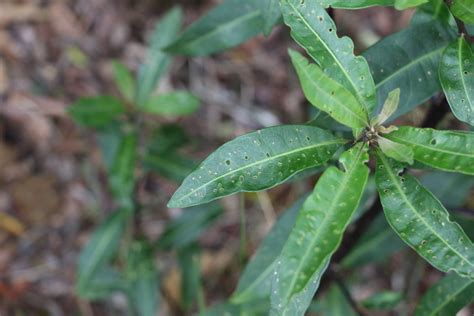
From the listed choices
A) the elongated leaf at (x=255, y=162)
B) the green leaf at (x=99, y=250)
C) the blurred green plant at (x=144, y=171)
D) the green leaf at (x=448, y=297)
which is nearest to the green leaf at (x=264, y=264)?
the green leaf at (x=448, y=297)

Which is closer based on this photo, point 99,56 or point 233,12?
point 233,12

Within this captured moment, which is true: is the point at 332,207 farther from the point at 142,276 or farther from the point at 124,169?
the point at 142,276

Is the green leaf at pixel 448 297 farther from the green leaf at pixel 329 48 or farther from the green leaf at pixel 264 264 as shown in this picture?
the green leaf at pixel 329 48

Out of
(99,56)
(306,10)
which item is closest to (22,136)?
(99,56)

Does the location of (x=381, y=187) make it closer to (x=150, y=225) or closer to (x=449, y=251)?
(x=449, y=251)

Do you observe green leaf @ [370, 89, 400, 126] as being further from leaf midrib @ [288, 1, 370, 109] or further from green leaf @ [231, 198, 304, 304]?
green leaf @ [231, 198, 304, 304]

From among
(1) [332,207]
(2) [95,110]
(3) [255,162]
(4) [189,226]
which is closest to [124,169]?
(2) [95,110]
